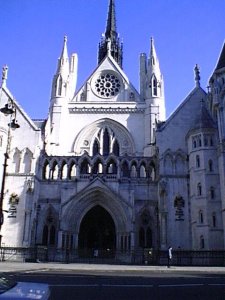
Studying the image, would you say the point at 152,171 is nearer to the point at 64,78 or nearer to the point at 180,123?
the point at 180,123

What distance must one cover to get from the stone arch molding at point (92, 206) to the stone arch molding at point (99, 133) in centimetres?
765

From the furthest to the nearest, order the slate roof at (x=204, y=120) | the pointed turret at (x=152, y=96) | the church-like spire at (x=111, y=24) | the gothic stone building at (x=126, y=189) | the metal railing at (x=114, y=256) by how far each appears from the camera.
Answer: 1. the church-like spire at (x=111, y=24)
2. the pointed turret at (x=152, y=96)
3. the slate roof at (x=204, y=120)
4. the gothic stone building at (x=126, y=189)
5. the metal railing at (x=114, y=256)

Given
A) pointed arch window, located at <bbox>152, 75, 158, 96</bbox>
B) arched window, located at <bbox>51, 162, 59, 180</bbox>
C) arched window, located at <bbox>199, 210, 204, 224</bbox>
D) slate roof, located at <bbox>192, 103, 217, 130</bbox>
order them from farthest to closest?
pointed arch window, located at <bbox>152, 75, 158, 96</bbox> → arched window, located at <bbox>51, 162, 59, 180</bbox> → slate roof, located at <bbox>192, 103, 217, 130</bbox> → arched window, located at <bbox>199, 210, 204, 224</bbox>

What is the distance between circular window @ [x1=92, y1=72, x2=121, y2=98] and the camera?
39.9m

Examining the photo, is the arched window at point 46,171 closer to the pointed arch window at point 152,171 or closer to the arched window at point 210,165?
the pointed arch window at point 152,171

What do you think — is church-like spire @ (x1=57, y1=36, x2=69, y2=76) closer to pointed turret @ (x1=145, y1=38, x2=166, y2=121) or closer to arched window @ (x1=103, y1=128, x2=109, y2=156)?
arched window @ (x1=103, y1=128, x2=109, y2=156)

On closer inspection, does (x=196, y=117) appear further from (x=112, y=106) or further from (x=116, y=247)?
(x=116, y=247)

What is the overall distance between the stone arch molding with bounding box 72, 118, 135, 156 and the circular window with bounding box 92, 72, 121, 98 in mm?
4133

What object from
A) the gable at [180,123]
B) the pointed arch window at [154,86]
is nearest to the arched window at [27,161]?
the gable at [180,123]

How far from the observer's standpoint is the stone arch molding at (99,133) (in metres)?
36.5

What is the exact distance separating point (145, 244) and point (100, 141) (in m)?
12.8

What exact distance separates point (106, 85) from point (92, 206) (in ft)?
55.0

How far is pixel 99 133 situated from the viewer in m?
37.5

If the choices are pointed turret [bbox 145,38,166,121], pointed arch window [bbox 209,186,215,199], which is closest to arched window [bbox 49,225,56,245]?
pointed arch window [bbox 209,186,215,199]
